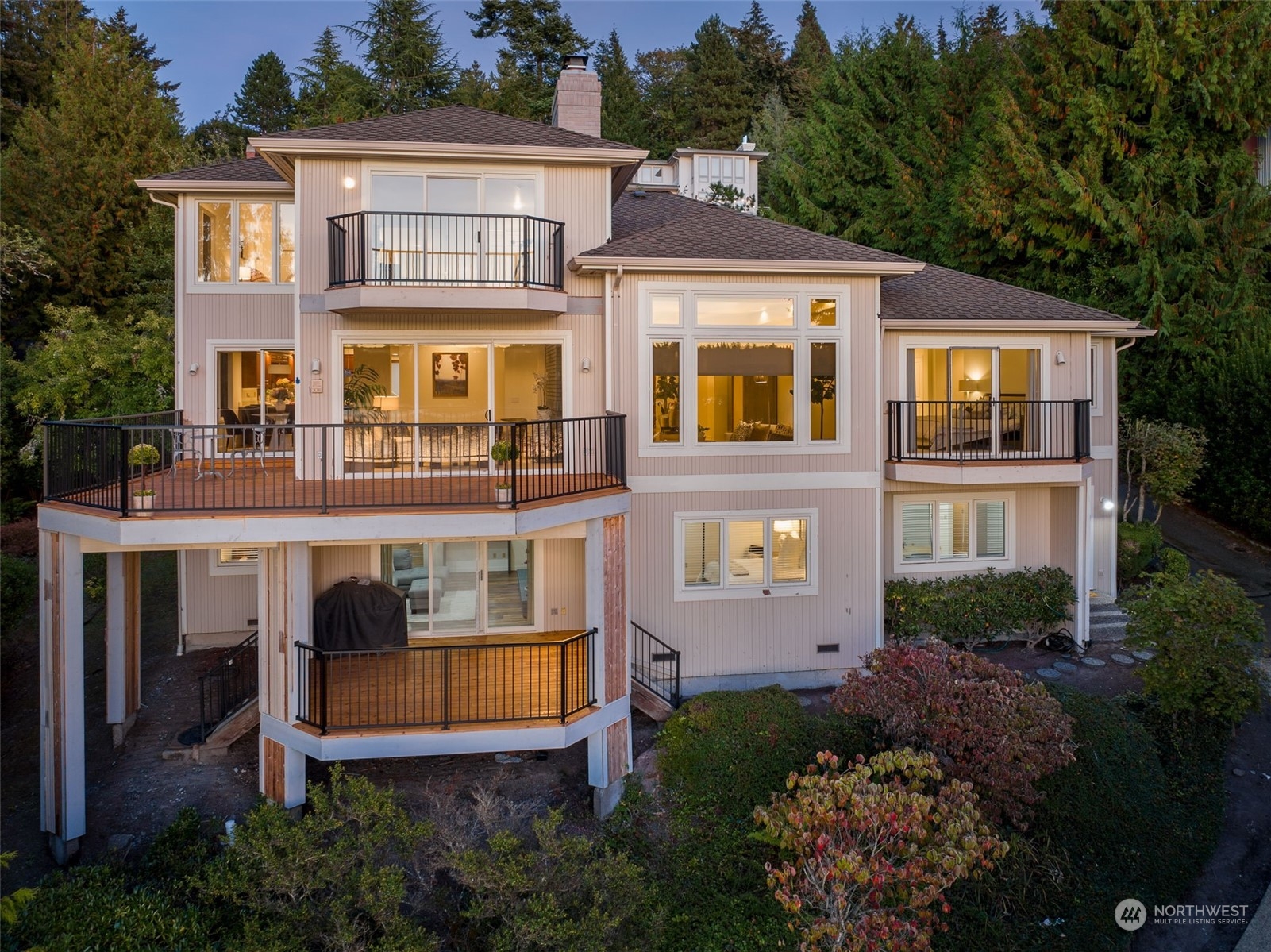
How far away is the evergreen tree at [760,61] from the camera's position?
45.2 meters

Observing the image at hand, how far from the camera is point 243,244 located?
1355 centimetres

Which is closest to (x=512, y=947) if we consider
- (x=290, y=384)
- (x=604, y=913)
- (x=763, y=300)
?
(x=604, y=913)

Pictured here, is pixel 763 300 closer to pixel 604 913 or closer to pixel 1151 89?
pixel 604 913

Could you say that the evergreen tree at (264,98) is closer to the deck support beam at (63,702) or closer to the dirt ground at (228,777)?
the dirt ground at (228,777)

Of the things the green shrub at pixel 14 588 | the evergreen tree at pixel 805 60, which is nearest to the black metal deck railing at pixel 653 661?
the green shrub at pixel 14 588

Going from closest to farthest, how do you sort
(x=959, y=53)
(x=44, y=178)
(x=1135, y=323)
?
(x=1135, y=323), (x=44, y=178), (x=959, y=53)

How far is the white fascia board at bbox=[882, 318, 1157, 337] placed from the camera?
44.8 feet

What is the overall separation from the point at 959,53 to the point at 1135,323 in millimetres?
17471

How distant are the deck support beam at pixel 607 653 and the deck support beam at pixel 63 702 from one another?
225 inches

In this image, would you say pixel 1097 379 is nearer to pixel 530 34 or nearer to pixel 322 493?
pixel 322 493

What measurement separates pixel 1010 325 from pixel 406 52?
29.8 m

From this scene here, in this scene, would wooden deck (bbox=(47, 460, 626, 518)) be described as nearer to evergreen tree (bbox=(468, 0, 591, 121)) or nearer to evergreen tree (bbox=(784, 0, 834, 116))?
evergreen tree (bbox=(468, 0, 591, 121))

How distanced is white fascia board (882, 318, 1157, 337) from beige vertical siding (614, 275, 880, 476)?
111cm

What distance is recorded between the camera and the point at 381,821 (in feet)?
24.7
